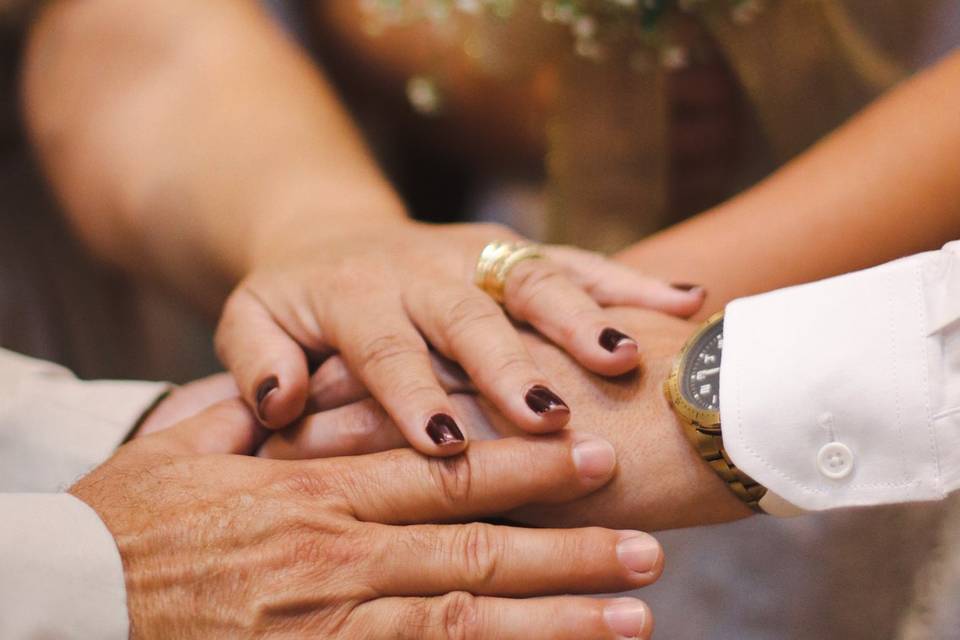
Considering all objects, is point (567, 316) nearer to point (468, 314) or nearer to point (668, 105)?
point (468, 314)

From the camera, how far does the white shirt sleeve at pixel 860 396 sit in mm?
677

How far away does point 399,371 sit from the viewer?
82 centimetres

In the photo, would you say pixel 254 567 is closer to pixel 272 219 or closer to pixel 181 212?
pixel 272 219

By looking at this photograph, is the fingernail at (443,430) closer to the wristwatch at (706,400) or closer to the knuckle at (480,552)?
the knuckle at (480,552)

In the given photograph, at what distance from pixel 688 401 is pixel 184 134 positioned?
37.6 inches

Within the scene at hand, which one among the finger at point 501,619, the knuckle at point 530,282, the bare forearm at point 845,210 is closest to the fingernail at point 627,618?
the finger at point 501,619

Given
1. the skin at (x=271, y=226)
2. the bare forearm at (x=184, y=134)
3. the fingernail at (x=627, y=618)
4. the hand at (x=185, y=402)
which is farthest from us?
the bare forearm at (x=184, y=134)

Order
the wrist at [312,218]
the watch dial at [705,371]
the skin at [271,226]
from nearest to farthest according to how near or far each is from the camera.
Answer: the watch dial at [705,371], the skin at [271,226], the wrist at [312,218]

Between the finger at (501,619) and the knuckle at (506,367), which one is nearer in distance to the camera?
the finger at (501,619)

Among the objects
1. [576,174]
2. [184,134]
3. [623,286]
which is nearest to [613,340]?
[623,286]

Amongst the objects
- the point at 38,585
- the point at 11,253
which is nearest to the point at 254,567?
the point at 38,585

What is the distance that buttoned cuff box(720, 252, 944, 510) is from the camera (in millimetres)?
679

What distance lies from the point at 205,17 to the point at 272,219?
0.45 metres

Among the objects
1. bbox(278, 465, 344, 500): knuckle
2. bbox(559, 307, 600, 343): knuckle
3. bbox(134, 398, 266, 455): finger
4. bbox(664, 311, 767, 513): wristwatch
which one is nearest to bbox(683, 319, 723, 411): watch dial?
bbox(664, 311, 767, 513): wristwatch
